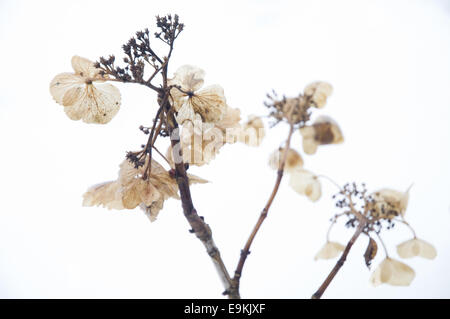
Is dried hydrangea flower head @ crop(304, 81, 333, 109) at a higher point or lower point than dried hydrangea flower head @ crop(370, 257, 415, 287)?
higher

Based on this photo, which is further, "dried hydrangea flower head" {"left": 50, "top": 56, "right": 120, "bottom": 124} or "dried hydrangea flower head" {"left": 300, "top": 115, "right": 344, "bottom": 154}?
"dried hydrangea flower head" {"left": 50, "top": 56, "right": 120, "bottom": 124}

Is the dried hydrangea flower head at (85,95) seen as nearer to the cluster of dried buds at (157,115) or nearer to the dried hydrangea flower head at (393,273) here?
the cluster of dried buds at (157,115)

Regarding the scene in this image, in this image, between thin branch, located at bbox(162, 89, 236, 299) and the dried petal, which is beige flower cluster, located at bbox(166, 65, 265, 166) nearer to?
thin branch, located at bbox(162, 89, 236, 299)

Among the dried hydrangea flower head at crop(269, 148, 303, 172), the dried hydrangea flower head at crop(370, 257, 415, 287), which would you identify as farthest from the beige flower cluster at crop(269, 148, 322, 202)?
the dried hydrangea flower head at crop(370, 257, 415, 287)

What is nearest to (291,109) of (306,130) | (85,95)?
(306,130)
